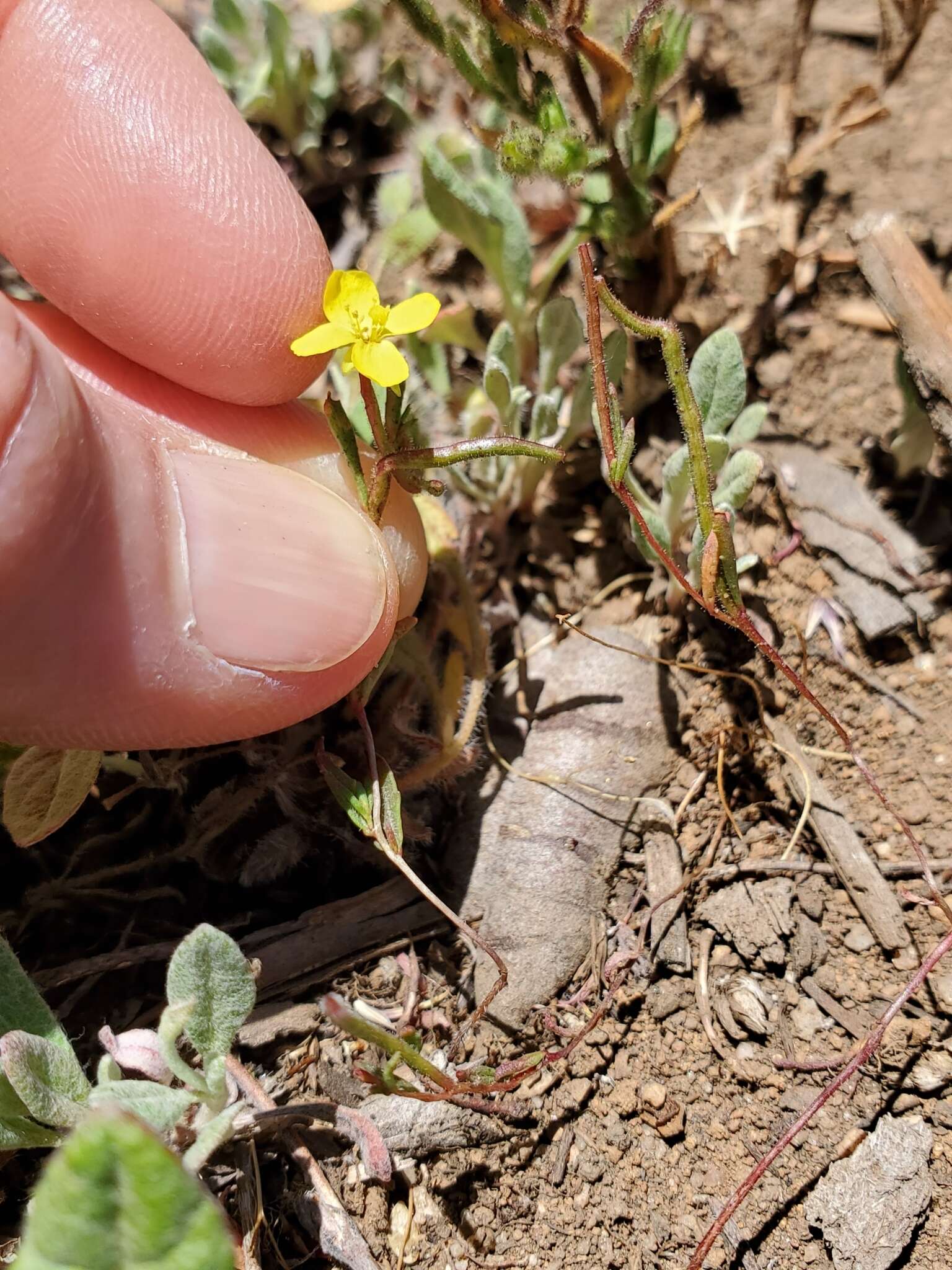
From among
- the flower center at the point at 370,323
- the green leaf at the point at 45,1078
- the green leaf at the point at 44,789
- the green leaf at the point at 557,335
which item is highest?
the flower center at the point at 370,323

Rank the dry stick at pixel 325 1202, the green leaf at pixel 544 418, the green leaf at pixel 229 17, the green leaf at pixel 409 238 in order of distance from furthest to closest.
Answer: the green leaf at pixel 229 17, the green leaf at pixel 409 238, the green leaf at pixel 544 418, the dry stick at pixel 325 1202

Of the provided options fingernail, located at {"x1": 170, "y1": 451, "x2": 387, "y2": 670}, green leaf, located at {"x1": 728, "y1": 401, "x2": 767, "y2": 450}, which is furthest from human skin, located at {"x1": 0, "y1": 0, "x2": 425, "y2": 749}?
green leaf, located at {"x1": 728, "y1": 401, "x2": 767, "y2": 450}

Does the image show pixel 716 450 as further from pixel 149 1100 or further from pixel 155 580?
pixel 149 1100

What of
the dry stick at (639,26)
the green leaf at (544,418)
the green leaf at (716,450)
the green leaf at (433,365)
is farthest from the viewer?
the green leaf at (433,365)

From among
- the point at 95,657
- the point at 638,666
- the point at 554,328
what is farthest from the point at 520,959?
the point at 554,328

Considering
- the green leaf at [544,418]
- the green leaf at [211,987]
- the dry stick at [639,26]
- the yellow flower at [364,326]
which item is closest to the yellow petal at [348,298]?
the yellow flower at [364,326]

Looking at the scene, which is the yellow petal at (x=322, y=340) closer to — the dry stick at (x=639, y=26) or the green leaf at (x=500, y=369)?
the green leaf at (x=500, y=369)

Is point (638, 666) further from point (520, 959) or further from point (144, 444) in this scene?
point (144, 444)
